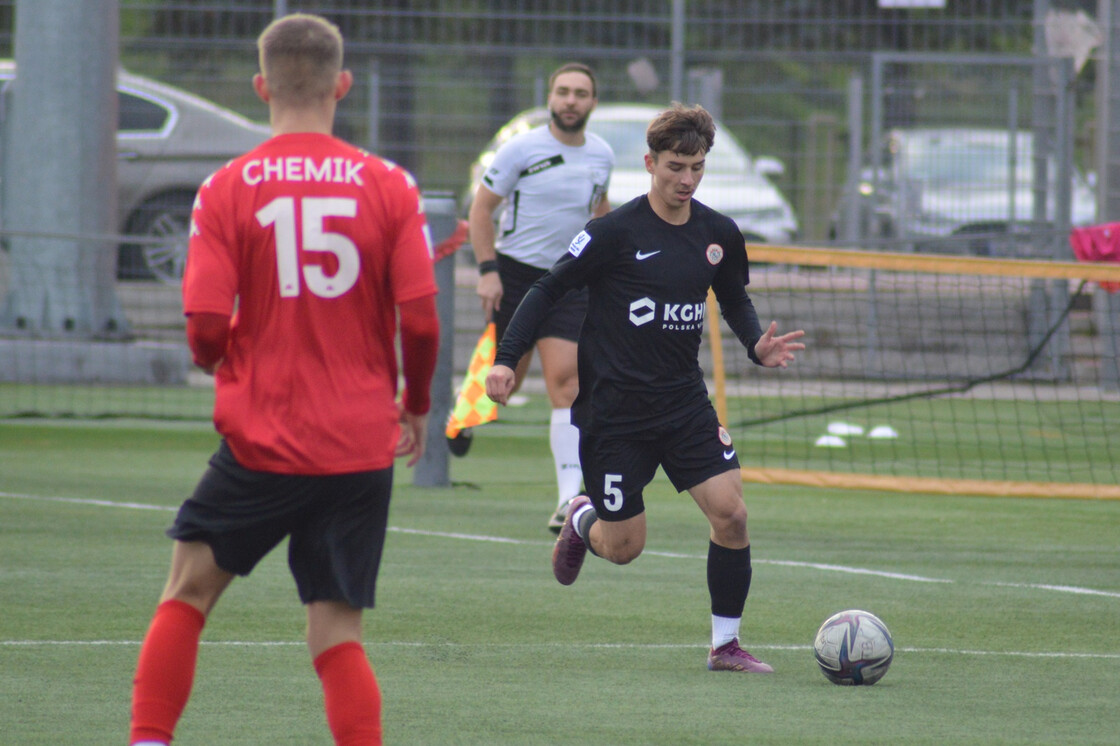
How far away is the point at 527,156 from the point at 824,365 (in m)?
6.22

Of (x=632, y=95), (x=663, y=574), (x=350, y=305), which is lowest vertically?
(x=663, y=574)

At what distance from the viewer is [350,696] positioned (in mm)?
3699

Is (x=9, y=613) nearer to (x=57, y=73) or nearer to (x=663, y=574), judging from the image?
(x=663, y=574)

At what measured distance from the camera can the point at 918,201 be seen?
1499 centimetres

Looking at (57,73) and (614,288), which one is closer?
(614,288)

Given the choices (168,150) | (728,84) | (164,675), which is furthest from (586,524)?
(168,150)

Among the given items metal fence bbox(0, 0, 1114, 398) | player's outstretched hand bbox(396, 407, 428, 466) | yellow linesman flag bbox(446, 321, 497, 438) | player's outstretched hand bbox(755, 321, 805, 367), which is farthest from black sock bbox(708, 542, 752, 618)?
metal fence bbox(0, 0, 1114, 398)

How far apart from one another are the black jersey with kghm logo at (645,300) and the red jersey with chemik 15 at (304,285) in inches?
73.6

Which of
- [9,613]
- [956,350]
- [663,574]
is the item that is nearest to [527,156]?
[663,574]

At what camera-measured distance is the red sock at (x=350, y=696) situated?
3.68m

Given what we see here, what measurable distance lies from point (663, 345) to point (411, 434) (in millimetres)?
1921

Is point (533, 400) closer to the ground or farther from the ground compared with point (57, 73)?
closer to the ground

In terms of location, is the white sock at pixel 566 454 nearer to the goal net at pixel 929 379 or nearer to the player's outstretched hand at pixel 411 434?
the goal net at pixel 929 379

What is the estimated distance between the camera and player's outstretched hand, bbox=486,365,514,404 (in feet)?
17.3
